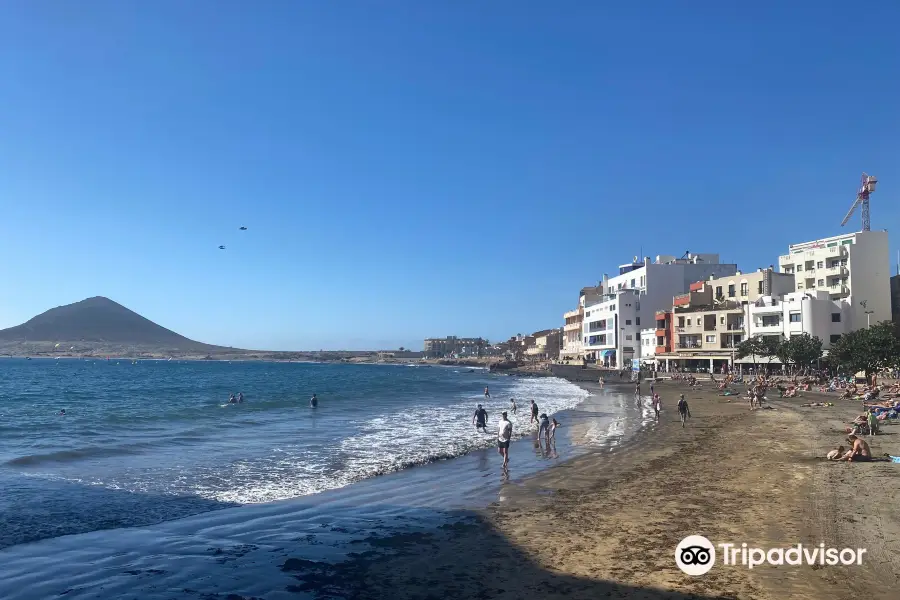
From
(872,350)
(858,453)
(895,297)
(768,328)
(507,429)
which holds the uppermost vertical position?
(895,297)

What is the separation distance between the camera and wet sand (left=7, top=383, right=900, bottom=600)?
8.55 meters

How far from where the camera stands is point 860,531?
1034 centimetres

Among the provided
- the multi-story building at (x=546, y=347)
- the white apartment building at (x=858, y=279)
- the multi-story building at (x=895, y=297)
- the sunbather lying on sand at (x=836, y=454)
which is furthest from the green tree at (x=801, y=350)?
the multi-story building at (x=546, y=347)

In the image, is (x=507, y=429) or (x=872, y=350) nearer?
(x=507, y=429)

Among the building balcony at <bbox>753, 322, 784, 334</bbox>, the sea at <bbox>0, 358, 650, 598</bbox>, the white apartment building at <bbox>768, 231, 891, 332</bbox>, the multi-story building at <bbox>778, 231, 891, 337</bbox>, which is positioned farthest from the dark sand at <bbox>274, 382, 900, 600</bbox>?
the multi-story building at <bbox>778, 231, 891, 337</bbox>

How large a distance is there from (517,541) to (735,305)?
7025 cm

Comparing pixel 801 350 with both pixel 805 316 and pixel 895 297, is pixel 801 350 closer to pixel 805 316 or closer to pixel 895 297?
pixel 805 316

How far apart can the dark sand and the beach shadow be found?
0.03 m

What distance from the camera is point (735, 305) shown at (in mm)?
72438

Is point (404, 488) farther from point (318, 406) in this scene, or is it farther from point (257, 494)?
point (318, 406)

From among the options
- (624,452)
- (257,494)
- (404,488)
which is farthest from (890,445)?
(257,494)

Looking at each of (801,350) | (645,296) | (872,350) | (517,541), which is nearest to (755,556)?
(517,541)

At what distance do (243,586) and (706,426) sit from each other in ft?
84.4

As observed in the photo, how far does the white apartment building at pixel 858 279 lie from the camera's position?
202 ft
